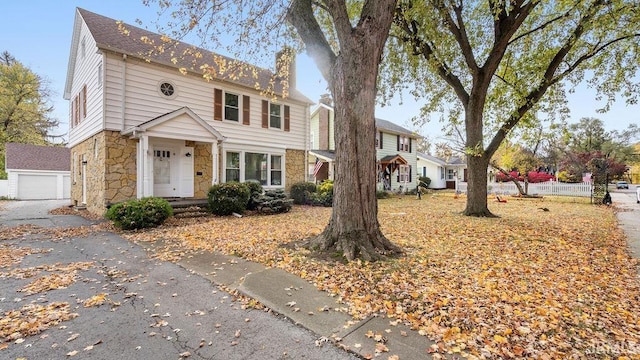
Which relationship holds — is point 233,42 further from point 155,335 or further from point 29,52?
point 29,52

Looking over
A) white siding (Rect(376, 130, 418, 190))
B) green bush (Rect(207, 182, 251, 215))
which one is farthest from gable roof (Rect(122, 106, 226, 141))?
white siding (Rect(376, 130, 418, 190))

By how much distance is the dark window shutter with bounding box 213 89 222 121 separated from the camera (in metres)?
12.4

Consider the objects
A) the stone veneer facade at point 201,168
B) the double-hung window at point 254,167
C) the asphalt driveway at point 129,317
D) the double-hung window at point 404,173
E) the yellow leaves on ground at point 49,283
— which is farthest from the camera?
the double-hung window at point 404,173

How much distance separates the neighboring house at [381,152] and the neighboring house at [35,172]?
18583 mm

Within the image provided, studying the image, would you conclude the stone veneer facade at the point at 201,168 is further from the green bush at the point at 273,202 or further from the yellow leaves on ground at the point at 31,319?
the yellow leaves on ground at the point at 31,319

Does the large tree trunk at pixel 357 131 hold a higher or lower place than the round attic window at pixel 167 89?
lower

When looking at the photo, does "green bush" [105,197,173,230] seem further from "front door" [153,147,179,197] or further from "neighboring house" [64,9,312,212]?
"front door" [153,147,179,197]

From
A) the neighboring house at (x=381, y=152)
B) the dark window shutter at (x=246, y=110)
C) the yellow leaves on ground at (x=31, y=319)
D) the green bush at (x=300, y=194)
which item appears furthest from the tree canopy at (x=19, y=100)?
the yellow leaves on ground at (x=31, y=319)

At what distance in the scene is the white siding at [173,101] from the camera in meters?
9.83

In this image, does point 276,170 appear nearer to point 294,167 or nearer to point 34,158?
point 294,167

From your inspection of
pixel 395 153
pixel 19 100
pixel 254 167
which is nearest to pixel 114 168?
pixel 254 167

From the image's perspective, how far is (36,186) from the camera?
20641 millimetres

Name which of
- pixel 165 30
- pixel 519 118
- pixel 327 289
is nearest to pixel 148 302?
pixel 327 289

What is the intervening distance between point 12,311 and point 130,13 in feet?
24.4
